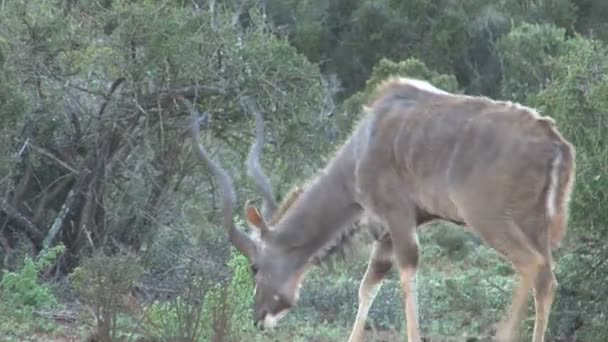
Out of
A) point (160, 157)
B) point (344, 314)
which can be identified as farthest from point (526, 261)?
point (160, 157)

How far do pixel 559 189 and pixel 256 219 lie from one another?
5.21 ft

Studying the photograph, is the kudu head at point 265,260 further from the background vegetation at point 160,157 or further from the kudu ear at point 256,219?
the background vegetation at point 160,157

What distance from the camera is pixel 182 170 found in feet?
30.4

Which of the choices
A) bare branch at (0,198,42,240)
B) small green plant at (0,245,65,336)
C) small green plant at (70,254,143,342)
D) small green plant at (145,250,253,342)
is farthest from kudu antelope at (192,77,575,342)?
bare branch at (0,198,42,240)

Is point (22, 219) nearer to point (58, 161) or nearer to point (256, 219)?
point (58, 161)

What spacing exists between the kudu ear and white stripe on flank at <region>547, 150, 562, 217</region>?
1525 mm

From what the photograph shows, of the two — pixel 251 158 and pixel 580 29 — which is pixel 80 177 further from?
pixel 580 29

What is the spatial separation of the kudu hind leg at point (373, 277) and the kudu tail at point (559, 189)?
3.19 feet

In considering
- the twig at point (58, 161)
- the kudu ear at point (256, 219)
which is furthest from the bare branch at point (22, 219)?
the kudu ear at point (256, 219)

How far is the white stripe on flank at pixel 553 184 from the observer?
6.13 m

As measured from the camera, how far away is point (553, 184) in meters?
6.14

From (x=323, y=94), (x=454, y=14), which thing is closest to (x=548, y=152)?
(x=323, y=94)

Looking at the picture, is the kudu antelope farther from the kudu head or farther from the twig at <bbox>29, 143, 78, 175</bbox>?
the twig at <bbox>29, 143, 78, 175</bbox>

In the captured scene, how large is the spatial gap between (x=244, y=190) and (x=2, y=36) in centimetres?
191
